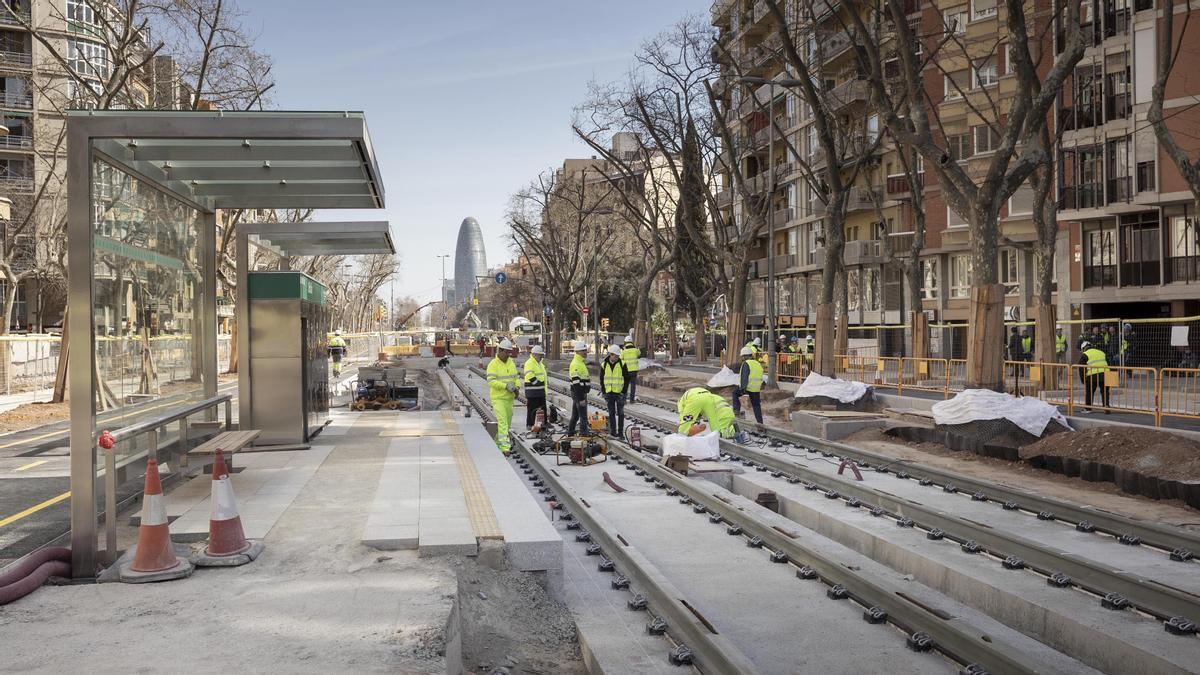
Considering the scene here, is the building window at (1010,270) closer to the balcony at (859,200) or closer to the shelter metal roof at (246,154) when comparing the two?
the balcony at (859,200)

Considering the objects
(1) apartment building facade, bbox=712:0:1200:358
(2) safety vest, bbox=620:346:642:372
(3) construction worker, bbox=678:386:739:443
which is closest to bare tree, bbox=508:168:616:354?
(1) apartment building facade, bbox=712:0:1200:358

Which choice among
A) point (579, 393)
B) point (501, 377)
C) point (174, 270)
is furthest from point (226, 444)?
point (579, 393)

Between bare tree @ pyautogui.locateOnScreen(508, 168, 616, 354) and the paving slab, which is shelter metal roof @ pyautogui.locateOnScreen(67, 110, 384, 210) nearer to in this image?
the paving slab

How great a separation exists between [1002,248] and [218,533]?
45476mm

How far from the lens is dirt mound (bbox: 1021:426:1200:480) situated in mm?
13781

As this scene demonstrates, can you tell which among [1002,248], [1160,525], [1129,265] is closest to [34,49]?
[1002,248]

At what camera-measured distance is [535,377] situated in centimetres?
1856

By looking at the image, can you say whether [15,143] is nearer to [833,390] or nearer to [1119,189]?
[833,390]

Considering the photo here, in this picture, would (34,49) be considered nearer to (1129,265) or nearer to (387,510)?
(1129,265)

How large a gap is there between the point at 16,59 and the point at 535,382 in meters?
57.1

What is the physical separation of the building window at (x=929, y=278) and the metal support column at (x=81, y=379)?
48839 mm

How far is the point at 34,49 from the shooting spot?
5953 centimetres

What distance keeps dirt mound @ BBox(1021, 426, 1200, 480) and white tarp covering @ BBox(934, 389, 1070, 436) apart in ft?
2.16

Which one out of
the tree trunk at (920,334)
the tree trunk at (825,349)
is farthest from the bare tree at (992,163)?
the tree trunk at (920,334)
